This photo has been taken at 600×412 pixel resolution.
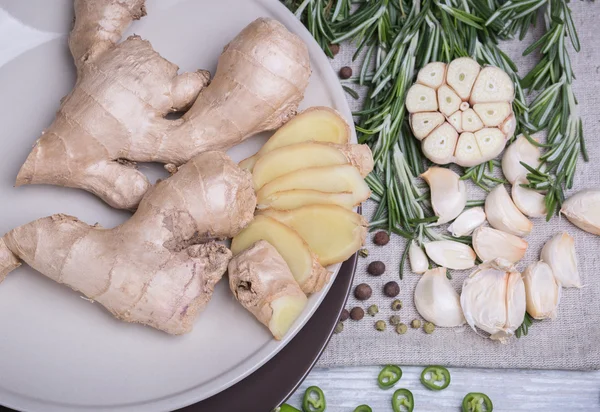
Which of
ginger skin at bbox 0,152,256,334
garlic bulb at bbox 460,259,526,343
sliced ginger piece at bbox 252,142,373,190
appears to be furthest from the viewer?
garlic bulb at bbox 460,259,526,343

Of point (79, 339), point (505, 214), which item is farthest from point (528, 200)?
point (79, 339)

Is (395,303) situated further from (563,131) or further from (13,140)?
(13,140)

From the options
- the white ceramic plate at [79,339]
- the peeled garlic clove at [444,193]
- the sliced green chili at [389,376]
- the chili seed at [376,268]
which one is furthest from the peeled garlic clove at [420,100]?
the sliced green chili at [389,376]

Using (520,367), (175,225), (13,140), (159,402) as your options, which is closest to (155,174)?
(175,225)

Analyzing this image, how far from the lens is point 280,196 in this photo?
1.33 metres

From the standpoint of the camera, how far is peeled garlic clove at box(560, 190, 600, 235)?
1.62m

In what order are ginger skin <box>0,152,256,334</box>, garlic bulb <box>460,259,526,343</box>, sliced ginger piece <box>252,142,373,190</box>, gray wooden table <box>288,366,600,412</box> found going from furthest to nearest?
gray wooden table <box>288,366,600,412</box>
garlic bulb <box>460,259,526,343</box>
sliced ginger piece <box>252,142,373,190</box>
ginger skin <box>0,152,256,334</box>

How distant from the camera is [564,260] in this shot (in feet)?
5.31

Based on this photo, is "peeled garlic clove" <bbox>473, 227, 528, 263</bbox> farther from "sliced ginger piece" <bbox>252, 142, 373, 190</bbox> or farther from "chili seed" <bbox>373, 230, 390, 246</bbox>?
A: "sliced ginger piece" <bbox>252, 142, 373, 190</bbox>

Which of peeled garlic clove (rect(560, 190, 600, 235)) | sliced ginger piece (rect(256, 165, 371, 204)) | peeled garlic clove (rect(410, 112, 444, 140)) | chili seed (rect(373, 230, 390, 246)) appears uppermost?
sliced ginger piece (rect(256, 165, 371, 204))

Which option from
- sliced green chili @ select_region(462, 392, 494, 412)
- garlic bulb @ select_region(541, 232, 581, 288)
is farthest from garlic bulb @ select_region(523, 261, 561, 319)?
sliced green chili @ select_region(462, 392, 494, 412)

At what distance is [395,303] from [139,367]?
2.09 feet

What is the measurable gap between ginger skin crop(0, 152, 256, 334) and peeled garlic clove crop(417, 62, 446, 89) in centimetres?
57

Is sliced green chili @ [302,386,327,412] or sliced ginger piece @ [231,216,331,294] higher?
sliced ginger piece @ [231,216,331,294]
